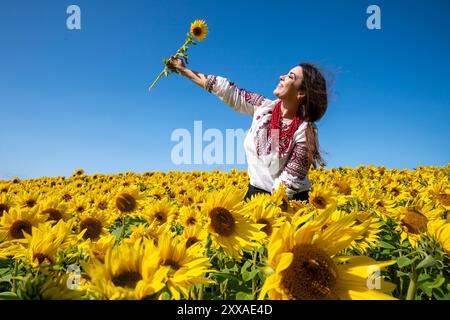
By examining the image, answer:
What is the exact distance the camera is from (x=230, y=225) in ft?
9.39

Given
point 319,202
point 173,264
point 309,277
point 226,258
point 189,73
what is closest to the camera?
point 309,277

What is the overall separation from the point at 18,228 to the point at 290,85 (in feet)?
14.1

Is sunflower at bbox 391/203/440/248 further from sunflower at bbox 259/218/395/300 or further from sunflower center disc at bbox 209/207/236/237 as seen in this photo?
sunflower at bbox 259/218/395/300

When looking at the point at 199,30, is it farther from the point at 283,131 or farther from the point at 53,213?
the point at 53,213

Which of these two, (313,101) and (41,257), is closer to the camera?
(41,257)

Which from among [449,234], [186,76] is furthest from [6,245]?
[186,76]

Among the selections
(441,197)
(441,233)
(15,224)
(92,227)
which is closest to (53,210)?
(92,227)

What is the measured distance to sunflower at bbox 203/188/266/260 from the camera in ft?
8.96

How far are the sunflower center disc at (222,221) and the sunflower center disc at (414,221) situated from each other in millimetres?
1861

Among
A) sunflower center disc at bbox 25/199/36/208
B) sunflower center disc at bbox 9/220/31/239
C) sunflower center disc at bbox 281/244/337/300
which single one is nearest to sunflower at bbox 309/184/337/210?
sunflower center disc at bbox 281/244/337/300
